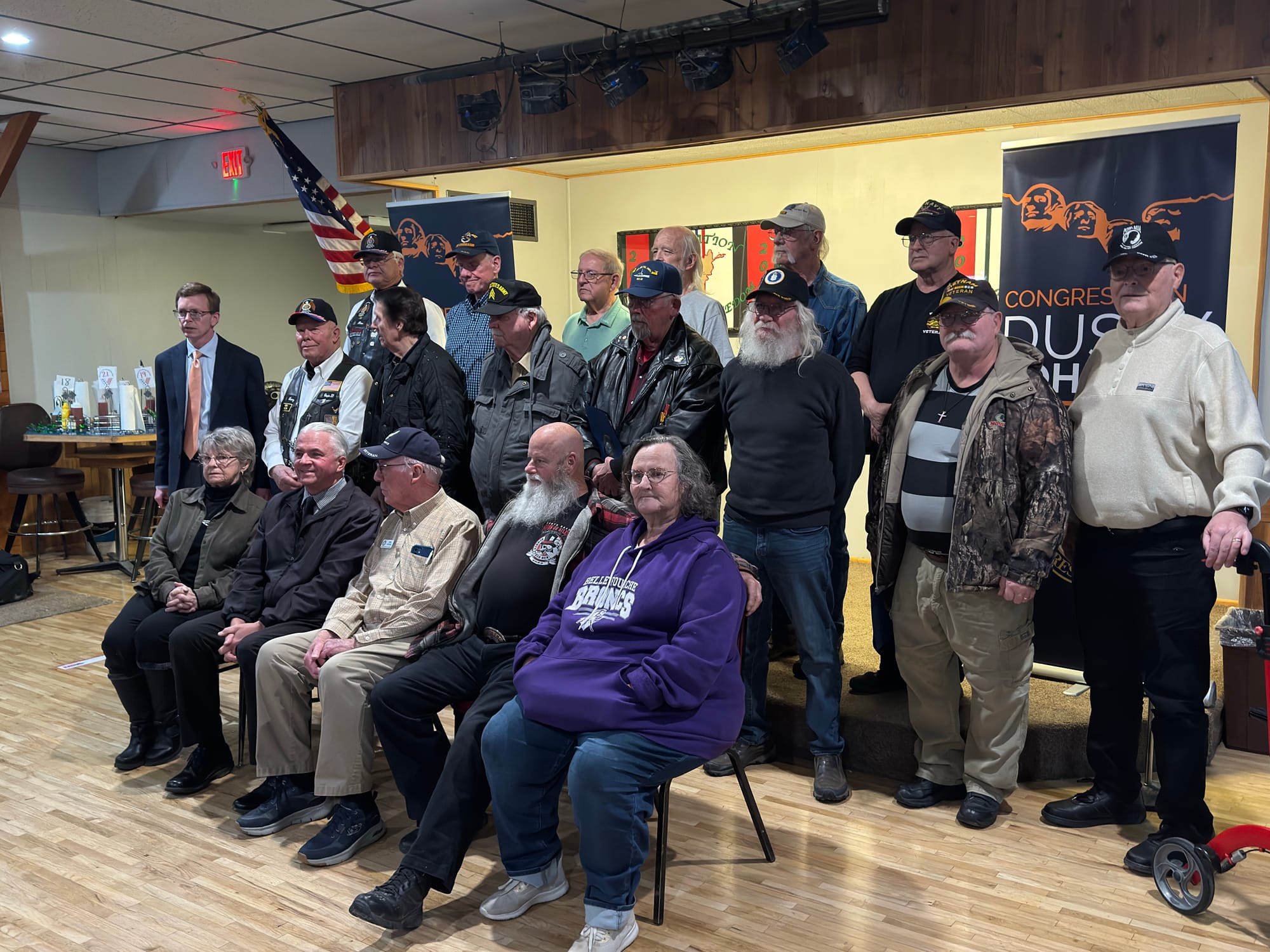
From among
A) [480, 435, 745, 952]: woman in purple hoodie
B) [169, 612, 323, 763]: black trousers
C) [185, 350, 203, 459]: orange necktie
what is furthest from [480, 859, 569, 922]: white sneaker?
[185, 350, 203, 459]: orange necktie

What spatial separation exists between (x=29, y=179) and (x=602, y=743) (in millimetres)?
7946

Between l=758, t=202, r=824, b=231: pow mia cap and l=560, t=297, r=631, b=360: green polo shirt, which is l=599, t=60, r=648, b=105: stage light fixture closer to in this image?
l=560, t=297, r=631, b=360: green polo shirt

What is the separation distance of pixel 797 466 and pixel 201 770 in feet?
7.90

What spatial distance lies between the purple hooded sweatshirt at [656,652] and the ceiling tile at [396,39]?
11.4ft

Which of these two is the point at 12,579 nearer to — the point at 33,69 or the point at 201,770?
the point at 33,69

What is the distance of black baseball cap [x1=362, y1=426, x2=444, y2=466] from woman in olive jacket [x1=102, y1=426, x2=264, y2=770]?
95 cm

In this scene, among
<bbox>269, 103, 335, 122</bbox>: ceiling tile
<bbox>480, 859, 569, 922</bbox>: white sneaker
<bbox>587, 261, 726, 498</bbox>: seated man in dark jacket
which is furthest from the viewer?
<bbox>269, 103, 335, 122</bbox>: ceiling tile

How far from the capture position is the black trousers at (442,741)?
2791mm

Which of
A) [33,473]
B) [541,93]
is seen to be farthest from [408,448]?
[33,473]

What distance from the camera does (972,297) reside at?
308 centimetres

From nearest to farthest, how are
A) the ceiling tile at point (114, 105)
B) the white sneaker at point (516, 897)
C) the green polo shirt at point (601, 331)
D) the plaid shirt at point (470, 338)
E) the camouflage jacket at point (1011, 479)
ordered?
the white sneaker at point (516, 897) → the camouflage jacket at point (1011, 479) → the plaid shirt at point (470, 338) → the green polo shirt at point (601, 331) → the ceiling tile at point (114, 105)

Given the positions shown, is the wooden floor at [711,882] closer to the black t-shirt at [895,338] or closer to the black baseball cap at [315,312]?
the black t-shirt at [895,338]

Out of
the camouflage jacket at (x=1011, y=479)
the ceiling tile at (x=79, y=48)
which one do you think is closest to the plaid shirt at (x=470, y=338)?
the camouflage jacket at (x=1011, y=479)

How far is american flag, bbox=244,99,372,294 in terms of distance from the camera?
6.57 m
